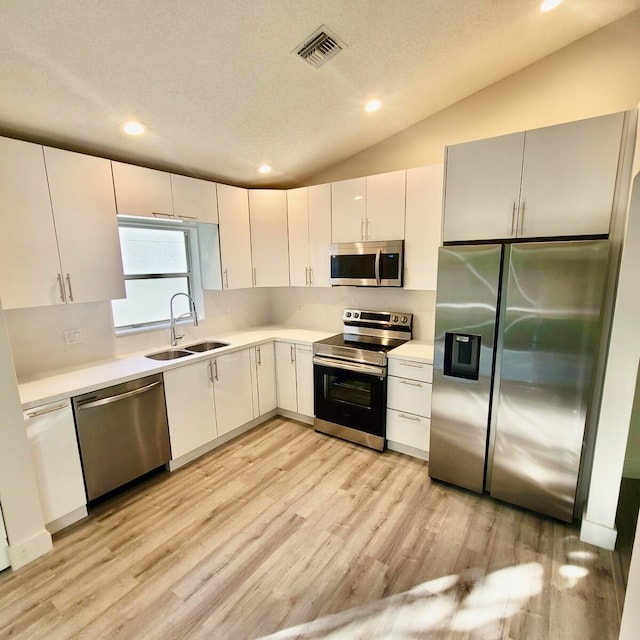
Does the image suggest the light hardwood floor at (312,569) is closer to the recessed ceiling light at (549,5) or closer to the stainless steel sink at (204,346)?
the stainless steel sink at (204,346)

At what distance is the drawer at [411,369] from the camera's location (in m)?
2.67

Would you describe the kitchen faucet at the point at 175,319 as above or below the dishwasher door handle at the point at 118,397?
above

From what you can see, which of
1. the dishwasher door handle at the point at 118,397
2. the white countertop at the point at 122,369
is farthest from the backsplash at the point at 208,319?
the dishwasher door handle at the point at 118,397

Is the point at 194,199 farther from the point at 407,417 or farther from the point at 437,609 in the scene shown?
the point at 437,609

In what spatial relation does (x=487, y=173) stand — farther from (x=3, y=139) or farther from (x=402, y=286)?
(x=3, y=139)

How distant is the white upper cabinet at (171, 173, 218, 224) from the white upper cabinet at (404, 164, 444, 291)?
5.92 feet

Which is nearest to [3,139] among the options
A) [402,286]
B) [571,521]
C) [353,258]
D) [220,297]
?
[220,297]

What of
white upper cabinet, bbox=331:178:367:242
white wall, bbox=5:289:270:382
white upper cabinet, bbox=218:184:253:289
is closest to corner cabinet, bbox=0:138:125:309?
white wall, bbox=5:289:270:382

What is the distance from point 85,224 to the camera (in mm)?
2342

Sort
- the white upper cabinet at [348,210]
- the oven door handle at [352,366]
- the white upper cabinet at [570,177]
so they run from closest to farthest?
the white upper cabinet at [570,177] < the oven door handle at [352,366] < the white upper cabinet at [348,210]

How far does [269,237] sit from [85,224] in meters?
1.68

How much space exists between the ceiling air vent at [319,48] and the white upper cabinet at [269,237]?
1.53 metres

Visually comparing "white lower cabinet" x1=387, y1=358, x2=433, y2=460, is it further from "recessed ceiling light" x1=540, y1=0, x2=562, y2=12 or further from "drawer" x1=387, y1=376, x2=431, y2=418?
"recessed ceiling light" x1=540, y1=0, x2=562, y2=12

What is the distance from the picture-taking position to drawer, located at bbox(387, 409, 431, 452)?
9.09ft
